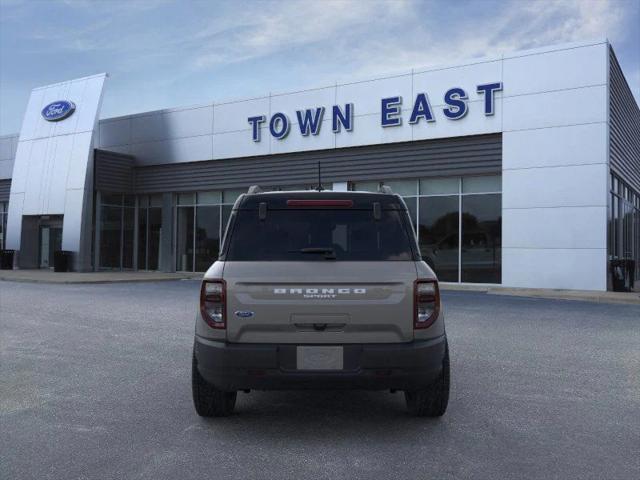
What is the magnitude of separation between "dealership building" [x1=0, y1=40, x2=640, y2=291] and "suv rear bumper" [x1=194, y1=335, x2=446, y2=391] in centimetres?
1293

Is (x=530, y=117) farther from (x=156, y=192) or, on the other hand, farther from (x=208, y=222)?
(x=156, y=192)

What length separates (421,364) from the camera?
14.3 ft

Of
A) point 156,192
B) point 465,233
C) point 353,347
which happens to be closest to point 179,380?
point 353,347

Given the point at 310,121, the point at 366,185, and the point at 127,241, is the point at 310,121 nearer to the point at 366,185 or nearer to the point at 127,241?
the point at 366,185

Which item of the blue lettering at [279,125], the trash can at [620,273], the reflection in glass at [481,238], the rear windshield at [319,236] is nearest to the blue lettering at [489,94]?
the reflection in glass at [481,238]

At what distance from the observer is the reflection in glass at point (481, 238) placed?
19.1 meters

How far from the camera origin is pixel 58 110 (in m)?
27.0

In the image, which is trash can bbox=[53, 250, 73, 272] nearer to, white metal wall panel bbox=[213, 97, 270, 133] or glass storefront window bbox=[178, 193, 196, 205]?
glass storefront window bbox=[178, 193, 196, 205]

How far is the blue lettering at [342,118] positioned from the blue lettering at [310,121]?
1.78 feet

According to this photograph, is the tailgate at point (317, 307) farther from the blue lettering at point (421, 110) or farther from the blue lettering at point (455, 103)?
the blue lettering at point (421, 110)

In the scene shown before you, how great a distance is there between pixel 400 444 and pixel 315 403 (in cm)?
129

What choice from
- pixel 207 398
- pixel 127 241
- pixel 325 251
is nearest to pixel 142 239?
pixel 127 241

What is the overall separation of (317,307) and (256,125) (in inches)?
794

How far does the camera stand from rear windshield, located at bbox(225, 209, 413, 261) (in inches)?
180
